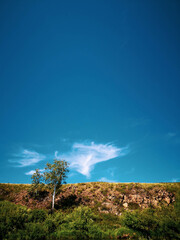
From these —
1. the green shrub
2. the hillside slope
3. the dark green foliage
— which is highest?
the hillside slope

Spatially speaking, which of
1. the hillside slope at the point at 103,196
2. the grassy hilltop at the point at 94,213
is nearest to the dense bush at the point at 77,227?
the grassy hilltop at the point at 94,213

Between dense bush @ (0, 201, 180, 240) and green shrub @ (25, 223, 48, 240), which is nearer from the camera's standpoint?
green shrub @ (25, 223, 48, 240)

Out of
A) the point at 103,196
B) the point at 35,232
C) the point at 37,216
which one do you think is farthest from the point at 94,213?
the point at 35,232

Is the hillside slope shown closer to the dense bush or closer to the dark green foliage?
the dark green foliage

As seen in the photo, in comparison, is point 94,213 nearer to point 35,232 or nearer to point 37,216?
point 37,216

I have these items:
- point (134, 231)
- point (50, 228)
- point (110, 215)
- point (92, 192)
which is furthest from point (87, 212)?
point (92, 192)

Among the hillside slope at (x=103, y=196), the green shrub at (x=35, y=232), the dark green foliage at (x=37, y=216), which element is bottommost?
the green shrub at (x=35, y=232)

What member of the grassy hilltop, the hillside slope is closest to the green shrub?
the grassy hilltop

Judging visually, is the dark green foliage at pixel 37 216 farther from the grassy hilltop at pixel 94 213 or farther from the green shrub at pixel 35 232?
the green shrub at pixel 35 232

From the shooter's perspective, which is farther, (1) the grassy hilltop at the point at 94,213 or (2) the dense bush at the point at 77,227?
(1) the grassy hilltop at the point at 94,213

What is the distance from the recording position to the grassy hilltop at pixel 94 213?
28125 mm

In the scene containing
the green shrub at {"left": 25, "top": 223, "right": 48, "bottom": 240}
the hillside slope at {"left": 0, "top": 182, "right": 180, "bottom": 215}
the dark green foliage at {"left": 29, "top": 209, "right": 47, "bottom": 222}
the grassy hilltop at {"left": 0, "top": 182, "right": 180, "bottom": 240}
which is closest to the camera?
the green shrub at {"left": 25, "top": 223, "right": 48, "bottom": 240}

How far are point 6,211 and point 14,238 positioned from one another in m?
7.67

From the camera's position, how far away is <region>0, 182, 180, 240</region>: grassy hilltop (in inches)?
1107
